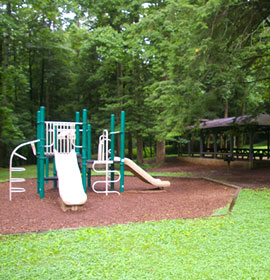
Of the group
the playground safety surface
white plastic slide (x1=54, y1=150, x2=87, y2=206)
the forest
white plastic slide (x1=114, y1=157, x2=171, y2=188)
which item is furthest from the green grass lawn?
the forest

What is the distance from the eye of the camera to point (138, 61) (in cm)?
1780

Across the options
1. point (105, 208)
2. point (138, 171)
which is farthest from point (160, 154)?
point (105, 208)

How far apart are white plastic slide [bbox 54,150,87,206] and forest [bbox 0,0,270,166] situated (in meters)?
3.52

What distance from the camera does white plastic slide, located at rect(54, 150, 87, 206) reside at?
623cm

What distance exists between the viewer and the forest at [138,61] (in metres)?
9.02

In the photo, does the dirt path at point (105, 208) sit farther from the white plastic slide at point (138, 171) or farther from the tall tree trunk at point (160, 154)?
the tall tree trunk at point (160, 154)

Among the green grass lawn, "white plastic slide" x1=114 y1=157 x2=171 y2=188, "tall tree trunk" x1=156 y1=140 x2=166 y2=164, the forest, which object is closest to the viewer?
the green grass lawn

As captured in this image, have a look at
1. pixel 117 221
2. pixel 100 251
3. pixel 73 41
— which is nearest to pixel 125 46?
pixel 73 41

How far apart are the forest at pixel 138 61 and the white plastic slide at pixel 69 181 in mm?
3521

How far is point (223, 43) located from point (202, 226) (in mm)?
5995

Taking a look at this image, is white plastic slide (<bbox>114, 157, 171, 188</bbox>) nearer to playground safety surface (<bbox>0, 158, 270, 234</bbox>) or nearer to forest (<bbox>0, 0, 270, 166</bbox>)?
playground safety surface (<bbox>0, 158, 270, 234</bbox>)

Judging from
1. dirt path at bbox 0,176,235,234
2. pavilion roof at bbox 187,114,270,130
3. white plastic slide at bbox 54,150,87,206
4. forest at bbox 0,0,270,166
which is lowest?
dirt path at bbox 0,176,235,234

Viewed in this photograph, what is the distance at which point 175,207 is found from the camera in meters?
6.66

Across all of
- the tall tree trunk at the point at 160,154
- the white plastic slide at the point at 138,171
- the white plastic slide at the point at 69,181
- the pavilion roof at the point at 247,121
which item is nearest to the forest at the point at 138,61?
the pavilion roof at the point at 247,121
